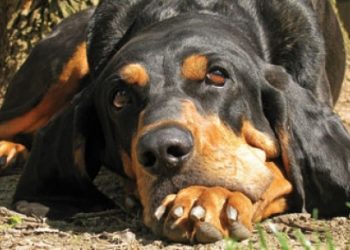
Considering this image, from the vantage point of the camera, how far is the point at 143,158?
14.7 feet

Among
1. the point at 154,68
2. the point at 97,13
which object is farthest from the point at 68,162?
the point at 97,13

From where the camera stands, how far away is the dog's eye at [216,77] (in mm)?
4809

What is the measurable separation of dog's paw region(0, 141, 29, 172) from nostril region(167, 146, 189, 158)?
2288 mm

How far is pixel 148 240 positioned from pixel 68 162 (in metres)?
1.04

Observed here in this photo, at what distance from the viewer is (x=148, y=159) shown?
14.7ft

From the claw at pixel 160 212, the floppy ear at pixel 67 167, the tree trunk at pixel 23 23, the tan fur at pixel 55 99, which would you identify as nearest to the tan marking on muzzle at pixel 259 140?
Answer: the claw at pixel 160 212

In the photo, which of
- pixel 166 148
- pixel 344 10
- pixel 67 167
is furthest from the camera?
pixel 344 10

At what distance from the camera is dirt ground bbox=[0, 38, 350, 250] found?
4398 millimetres

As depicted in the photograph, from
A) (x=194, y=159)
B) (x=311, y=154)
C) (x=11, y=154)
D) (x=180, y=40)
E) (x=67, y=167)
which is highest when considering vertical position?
(x=180, y=40)

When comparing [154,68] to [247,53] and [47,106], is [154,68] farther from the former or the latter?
[47,106]

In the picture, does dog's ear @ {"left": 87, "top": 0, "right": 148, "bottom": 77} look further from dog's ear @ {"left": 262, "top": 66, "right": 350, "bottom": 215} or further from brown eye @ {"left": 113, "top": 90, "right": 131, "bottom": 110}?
dog's ear @ {"left": 262, "top": 66, "right": 350, "bottom": 215}

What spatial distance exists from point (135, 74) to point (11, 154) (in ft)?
6.31

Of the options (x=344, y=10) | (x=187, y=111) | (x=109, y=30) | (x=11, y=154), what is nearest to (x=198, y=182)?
(x=187, y=111)

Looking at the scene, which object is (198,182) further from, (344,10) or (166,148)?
(344,10)
